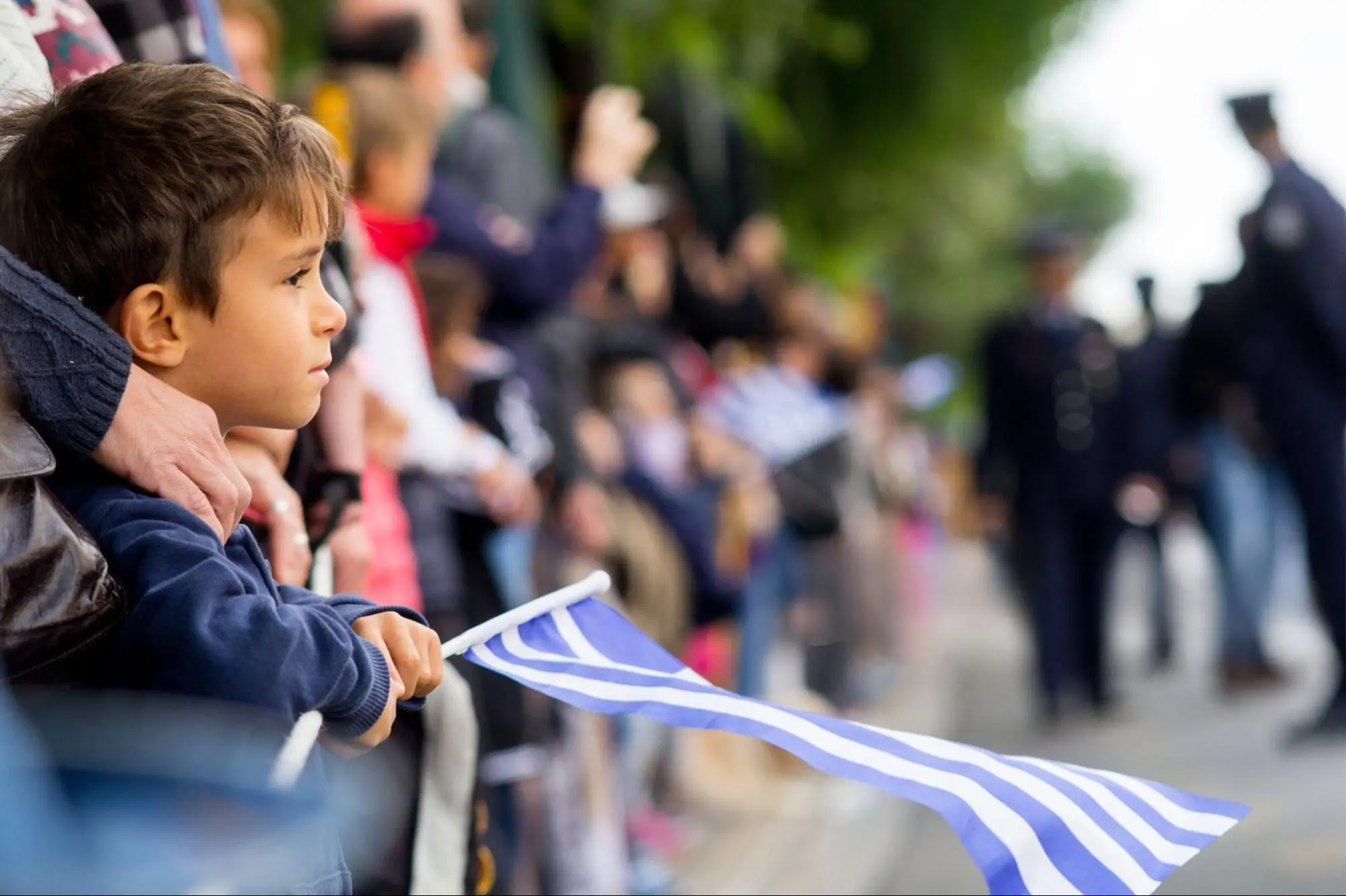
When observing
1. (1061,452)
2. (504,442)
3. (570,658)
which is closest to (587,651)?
(570,658)

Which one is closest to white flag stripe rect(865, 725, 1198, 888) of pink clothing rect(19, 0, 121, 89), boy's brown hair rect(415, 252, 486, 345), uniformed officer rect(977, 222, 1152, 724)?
pink clothing rect(19, 0, 121, 89)

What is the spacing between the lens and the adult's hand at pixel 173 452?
1903 millimetres

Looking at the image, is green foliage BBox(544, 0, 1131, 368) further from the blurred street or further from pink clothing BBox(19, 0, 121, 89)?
pink clothing BBox(19, 0, 121, 89)

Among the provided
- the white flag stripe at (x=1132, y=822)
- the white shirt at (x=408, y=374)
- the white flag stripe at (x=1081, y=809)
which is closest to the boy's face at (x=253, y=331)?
the white flag stripe at (x=1081, y=809)

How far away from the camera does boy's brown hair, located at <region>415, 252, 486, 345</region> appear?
4.49m

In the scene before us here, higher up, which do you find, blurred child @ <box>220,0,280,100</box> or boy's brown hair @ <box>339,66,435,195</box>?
blurred child @ <box>220,0,280,100</box>

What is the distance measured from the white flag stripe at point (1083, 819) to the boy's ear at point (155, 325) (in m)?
0.85

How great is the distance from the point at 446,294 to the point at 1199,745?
4.39m

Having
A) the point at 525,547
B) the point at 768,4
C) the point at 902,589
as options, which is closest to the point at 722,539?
the point at 525,547

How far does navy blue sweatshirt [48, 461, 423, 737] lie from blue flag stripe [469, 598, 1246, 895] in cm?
35

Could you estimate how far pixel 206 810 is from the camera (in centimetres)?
157

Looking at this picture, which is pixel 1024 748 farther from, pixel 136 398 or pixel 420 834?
pixel 136 398

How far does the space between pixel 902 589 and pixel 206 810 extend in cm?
1086

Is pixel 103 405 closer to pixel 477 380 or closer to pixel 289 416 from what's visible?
pixel 289 416
